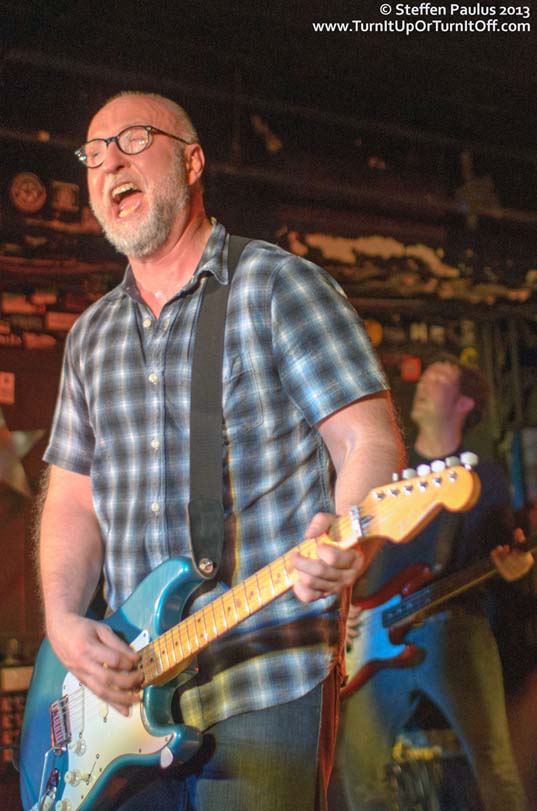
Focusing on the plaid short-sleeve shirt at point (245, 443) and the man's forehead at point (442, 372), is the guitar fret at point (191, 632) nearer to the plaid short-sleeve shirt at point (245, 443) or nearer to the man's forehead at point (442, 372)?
the plaid short-sleeve shirt at point (245, 443)

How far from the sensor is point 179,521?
171 centimetres

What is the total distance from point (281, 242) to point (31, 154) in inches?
35.6

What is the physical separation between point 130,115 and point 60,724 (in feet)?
4.15

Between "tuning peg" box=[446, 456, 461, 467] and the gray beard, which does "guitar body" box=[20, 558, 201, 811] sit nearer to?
"tuning peg" box=[446, 456, 461, 467]

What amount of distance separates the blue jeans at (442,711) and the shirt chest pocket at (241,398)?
71.3 inches

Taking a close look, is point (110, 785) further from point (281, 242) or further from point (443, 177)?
point (443, 177)

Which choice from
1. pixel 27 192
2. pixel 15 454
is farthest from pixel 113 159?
pixel 15 454

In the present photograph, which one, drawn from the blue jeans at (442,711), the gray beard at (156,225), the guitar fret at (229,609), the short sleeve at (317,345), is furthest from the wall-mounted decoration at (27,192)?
the guitar fret at (229,609)

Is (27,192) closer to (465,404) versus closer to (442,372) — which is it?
(442,372)

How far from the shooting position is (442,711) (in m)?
3.21

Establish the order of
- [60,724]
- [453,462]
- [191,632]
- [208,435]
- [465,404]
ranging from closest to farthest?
1. [453,462]
2. [191,632]
3. [208,435]
4. [60,724]
5. [465,404]

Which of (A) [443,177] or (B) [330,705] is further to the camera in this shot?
(A) [443,177]

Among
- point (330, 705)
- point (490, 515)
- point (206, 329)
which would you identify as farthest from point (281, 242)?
point (330, 705)

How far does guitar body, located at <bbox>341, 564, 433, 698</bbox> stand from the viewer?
3.21 m
